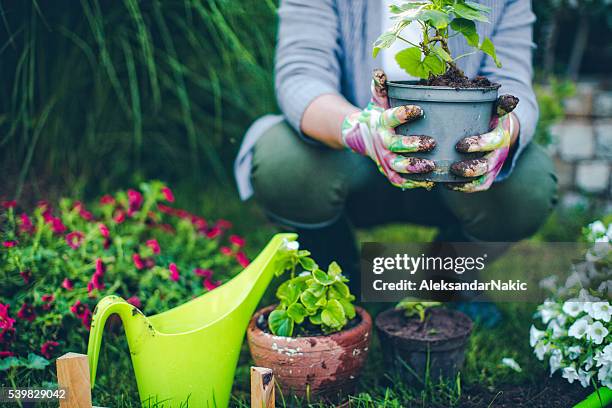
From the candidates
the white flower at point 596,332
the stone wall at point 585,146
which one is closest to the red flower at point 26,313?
the white flower at point 596,332

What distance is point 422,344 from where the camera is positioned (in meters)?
1.25

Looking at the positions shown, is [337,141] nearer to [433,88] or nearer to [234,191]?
[433,88]

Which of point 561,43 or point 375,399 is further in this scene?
point 561,43

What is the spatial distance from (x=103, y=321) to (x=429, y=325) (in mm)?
635

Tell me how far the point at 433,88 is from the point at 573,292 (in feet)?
1.78

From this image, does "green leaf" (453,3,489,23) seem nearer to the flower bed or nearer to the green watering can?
the green watering can

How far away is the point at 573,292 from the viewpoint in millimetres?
1281

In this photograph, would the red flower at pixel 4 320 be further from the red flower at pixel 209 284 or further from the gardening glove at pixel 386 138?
the gardening glove at pixel 386 138

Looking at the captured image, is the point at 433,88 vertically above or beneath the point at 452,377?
above

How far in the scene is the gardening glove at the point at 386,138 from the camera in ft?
3.46

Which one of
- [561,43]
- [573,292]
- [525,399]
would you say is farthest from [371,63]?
[561,43]

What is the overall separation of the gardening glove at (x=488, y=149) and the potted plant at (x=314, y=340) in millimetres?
282

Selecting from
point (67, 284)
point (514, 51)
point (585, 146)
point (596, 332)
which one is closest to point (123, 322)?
point (67, 284)

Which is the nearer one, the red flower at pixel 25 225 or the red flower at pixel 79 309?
the red flower at pixel 79 309
